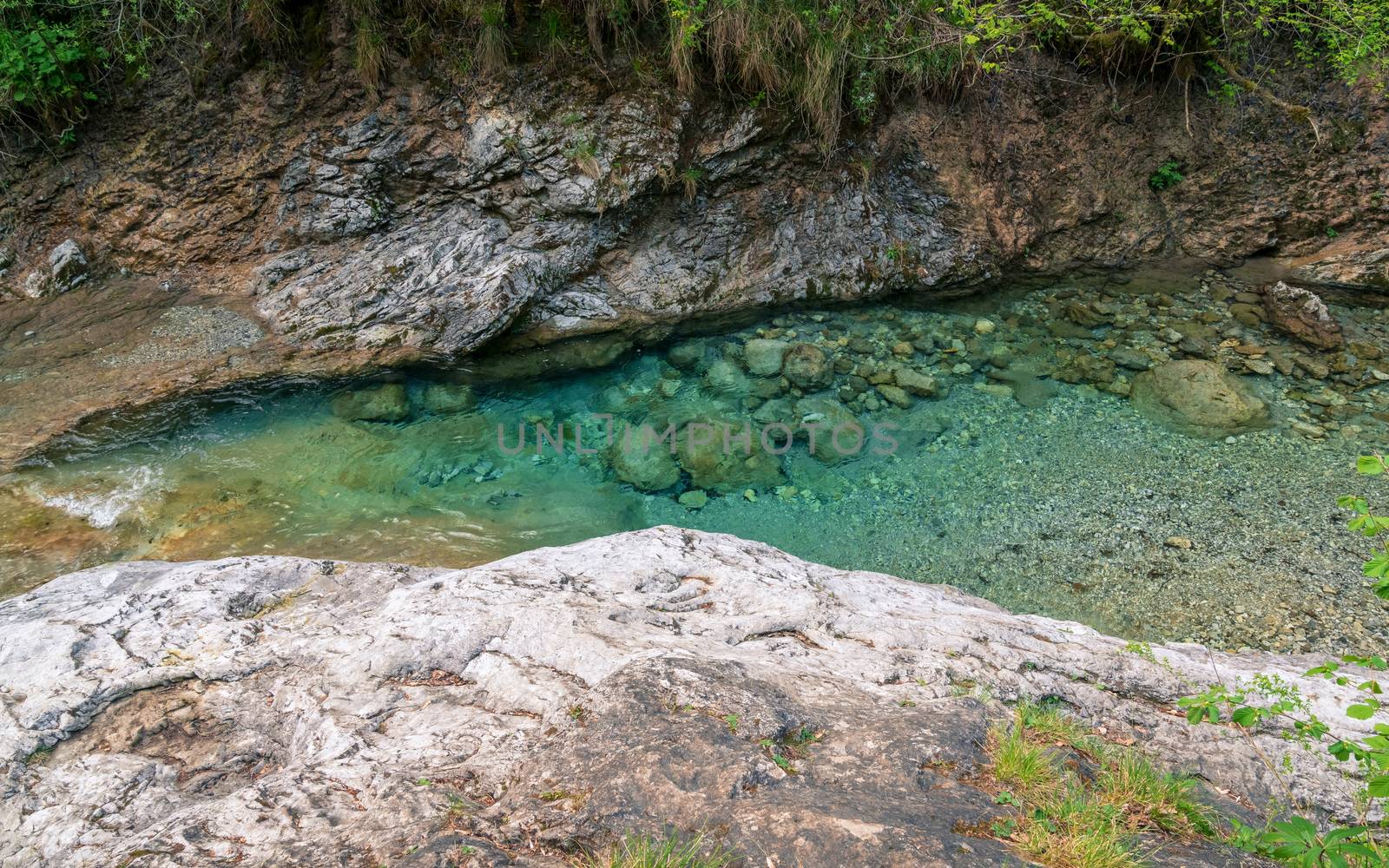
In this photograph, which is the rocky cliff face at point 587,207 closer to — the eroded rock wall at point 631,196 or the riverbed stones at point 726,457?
the eroded rock wall at point 631,196

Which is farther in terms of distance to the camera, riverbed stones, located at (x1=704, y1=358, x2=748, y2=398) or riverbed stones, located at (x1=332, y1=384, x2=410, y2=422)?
riverbed stones, located at (x1=704, y1=358, x2=748, y2=398)

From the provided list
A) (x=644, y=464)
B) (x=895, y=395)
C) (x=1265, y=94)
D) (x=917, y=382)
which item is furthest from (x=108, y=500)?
(x=1265, y=94)

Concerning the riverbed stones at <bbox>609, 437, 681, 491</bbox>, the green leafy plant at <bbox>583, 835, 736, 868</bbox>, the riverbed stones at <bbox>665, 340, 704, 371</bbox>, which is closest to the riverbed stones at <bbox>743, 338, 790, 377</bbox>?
the riverbed stones at <bbox>665, 340, 704, 371</bbox>

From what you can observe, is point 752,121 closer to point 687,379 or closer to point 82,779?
point 687,379

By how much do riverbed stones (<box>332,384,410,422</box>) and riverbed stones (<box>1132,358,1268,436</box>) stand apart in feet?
19.5

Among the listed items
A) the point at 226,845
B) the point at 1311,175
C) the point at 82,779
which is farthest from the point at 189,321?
the point at 1311,175

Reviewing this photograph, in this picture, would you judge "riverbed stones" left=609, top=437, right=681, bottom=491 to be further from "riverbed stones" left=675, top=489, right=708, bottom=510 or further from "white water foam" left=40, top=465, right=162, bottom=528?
"white water foam" left=40, top=465, right=162, bottom=528

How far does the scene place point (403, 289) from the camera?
21.1ft

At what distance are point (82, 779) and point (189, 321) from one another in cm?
492

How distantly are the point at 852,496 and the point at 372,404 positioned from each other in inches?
151

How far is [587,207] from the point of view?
674 centimetres

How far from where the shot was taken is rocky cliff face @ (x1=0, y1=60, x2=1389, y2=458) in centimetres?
637

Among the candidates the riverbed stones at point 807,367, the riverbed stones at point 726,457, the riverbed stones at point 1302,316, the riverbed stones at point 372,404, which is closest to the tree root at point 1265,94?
A: the riverbed stones at point 1302,316

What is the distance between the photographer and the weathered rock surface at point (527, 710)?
2.06 m
